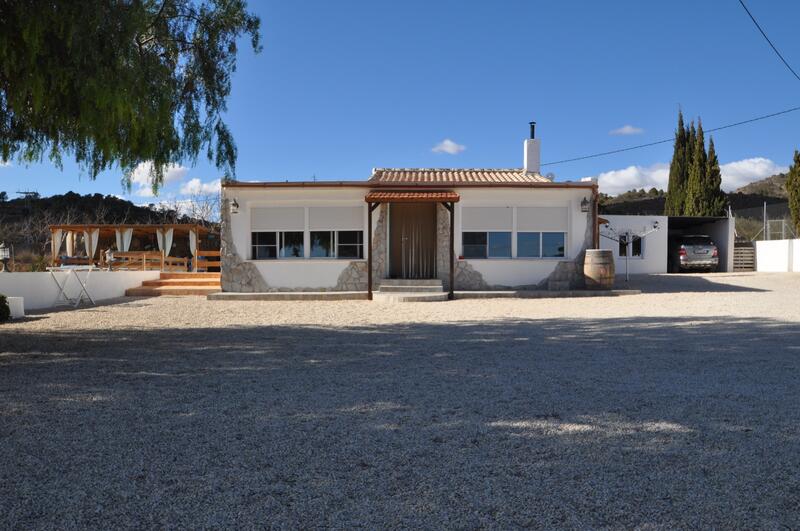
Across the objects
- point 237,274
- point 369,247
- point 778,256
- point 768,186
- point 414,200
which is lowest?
point 237,274

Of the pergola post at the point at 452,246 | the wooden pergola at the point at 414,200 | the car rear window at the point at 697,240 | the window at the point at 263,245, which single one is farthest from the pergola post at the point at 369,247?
the car rear window at the point at 697,240

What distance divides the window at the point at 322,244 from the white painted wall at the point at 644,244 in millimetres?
12479

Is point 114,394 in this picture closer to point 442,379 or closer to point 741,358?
point 442,379

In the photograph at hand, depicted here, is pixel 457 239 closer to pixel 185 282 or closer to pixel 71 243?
pixel 185 282

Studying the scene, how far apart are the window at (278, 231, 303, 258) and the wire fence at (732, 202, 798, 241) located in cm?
2062

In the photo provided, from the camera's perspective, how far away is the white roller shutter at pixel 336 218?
1546cm

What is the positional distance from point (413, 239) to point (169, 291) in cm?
708

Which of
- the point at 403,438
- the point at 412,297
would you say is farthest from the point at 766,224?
the point at 403,438

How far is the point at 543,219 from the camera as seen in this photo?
15.6 m

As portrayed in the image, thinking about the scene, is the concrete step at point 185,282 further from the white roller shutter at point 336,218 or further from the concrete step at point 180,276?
the white roller shutter at point 336,218

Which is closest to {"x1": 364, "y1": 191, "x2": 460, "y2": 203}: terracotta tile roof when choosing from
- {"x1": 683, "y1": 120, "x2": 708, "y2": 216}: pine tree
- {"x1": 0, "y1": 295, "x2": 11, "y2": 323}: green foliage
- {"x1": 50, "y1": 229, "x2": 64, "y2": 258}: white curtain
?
{"x1": 0, "y1": 295, "x2": 11, "y2": 323}: green foliage

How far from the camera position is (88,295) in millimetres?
13844

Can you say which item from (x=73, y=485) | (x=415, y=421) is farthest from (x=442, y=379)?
(x=73, y=485)

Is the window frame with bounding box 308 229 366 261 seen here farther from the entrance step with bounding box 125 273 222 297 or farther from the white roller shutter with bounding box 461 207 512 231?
the entrance step with bounding box 125 273 222 297
